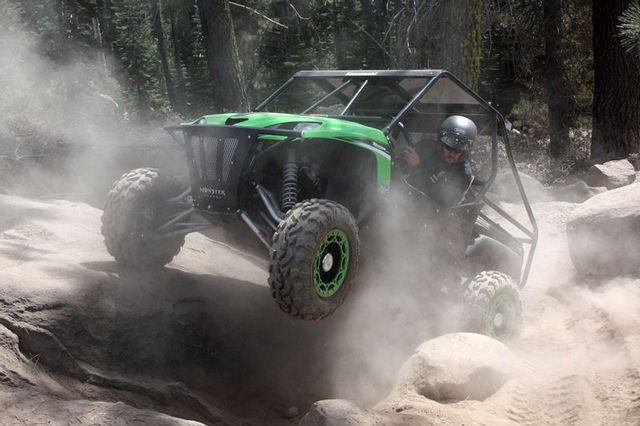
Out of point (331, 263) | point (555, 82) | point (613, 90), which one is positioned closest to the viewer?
point (331, 263)

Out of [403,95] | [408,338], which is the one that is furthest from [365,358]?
[403,95]

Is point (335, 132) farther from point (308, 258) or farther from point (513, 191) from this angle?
point (513, 191)

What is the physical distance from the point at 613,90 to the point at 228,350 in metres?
9.91

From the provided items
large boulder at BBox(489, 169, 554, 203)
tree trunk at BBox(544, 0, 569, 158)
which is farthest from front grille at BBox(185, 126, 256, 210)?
tree trunk at BBox(544, 0, 569, 158)

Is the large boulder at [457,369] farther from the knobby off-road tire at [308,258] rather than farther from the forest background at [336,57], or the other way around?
the forest background at [336,57]

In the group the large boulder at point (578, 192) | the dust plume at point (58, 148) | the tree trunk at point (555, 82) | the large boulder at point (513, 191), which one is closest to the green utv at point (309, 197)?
the dust plume at point (58, 148)

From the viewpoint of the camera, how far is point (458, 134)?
6.48 m

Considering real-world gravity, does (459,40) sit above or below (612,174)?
above

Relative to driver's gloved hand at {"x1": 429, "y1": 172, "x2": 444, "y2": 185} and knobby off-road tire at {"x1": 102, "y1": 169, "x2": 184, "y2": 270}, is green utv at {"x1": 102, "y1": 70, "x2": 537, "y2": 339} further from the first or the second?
driver's gloved hand at {"x1": 429, "y1": 172, "x2": 444, "y2": 185}

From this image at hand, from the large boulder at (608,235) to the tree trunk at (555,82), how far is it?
930cm

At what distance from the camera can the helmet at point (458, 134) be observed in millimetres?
6484

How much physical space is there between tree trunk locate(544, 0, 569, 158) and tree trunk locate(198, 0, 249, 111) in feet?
31.6

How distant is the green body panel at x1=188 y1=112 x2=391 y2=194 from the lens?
16.7 ft

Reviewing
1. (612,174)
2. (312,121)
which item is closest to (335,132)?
(312,121)
